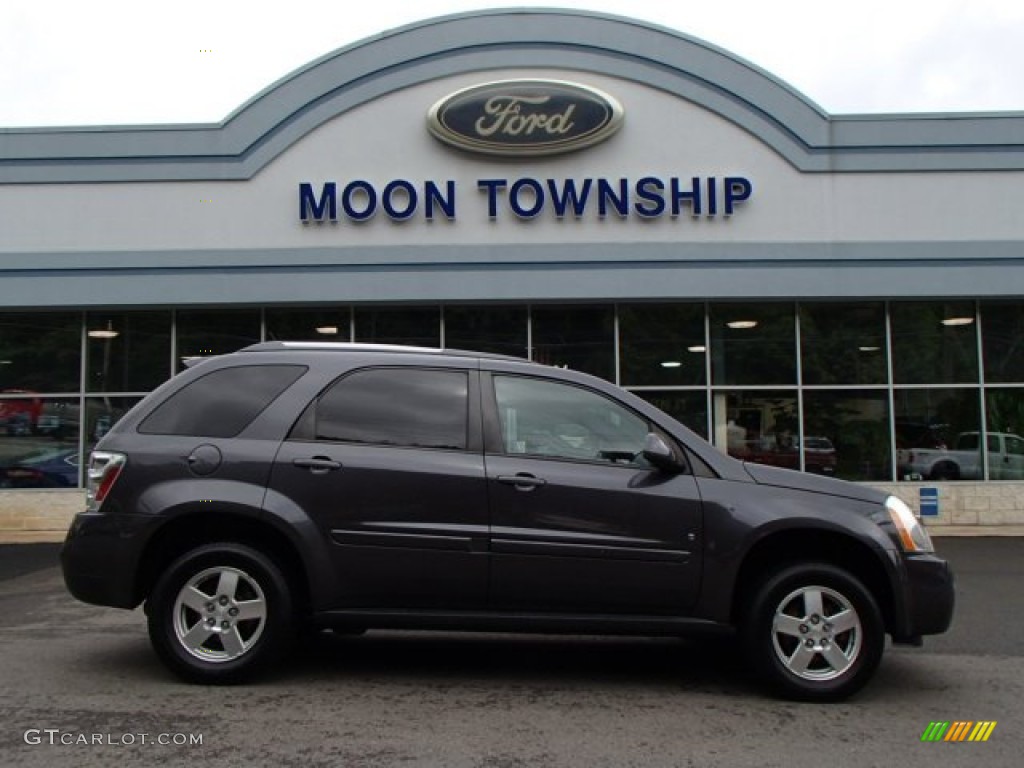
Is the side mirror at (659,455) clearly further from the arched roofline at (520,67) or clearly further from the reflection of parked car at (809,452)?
the arched roofline at (520,67)

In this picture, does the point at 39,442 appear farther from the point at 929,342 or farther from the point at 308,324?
the point at 929,342

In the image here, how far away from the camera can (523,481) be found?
4758mm

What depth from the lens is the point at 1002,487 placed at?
512 inches

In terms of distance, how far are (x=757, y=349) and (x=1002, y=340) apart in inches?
150

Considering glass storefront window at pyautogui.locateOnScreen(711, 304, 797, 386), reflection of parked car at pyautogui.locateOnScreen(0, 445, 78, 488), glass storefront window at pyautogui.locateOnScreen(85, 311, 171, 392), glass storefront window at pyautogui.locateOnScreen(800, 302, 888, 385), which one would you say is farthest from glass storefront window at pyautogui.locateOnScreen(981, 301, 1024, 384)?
reflection of parked car at pyautogui.locateOnScreen(0, 445, 78, 488)

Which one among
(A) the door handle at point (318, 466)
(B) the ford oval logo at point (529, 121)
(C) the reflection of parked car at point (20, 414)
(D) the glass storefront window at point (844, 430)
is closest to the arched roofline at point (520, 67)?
(B) the ford oval logo at point (529, 121)

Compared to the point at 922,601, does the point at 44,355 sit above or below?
above

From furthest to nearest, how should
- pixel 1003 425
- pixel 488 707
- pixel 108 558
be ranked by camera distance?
pixel 1003 425, pixel 108 558, pixel 488 707

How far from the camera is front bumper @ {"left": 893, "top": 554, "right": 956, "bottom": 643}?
15.4ft

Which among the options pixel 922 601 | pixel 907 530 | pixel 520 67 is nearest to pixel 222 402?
pixel 907 530

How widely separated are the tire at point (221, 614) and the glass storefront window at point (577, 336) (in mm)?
8490

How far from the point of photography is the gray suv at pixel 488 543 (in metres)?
4.69

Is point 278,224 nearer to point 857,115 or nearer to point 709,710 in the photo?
point 857,115

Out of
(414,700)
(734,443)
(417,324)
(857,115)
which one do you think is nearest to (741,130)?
(857,115)
